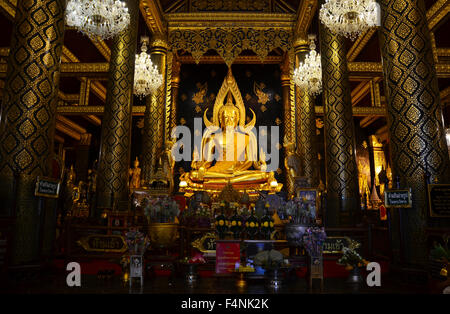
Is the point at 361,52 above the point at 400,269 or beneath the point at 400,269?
above

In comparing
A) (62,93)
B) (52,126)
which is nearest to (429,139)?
(52,126)

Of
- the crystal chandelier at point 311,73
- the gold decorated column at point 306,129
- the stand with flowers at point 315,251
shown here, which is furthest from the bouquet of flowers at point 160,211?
the crystal chandelier at point 311,73

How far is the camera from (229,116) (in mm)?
11273

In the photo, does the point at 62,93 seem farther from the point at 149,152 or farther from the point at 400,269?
the point at 400,269

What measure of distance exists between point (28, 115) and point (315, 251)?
325 centimetres

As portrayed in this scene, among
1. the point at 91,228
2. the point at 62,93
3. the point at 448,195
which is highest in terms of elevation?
the point at 62,93

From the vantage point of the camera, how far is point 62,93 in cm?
1241

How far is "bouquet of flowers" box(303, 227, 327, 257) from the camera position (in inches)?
131

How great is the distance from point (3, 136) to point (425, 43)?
15.3ft

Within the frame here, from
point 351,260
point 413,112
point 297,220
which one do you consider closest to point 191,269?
point 297,220

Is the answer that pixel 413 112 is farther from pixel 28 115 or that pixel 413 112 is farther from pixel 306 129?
pixel 306 129

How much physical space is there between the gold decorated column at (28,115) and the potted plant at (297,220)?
9.38ft

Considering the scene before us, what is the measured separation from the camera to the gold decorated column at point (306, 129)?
28.8 ft

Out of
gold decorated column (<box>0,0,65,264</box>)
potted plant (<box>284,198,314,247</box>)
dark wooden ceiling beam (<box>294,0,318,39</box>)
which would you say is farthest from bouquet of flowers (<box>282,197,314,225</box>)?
dark wooden ceiling beam (<box>294,0,318,39</box>)
